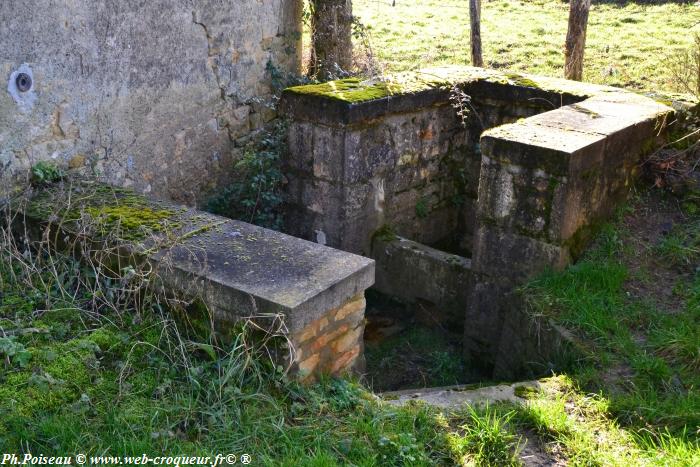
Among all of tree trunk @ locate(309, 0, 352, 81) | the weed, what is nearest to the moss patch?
the weed

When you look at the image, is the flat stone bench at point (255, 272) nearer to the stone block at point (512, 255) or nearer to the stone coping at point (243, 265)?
the stone coping at point (243, 265)

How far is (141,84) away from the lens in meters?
5.14

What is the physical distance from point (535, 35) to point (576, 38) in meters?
3.47

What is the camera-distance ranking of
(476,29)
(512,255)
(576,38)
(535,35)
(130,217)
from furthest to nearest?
(535,35)
(476,29)
(576,38)
(512,255)
(130,217)

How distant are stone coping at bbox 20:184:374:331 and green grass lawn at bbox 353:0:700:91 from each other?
5.90 m

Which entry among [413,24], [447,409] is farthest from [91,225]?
[413,24]

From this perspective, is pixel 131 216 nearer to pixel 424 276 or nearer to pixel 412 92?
pixel 424 276

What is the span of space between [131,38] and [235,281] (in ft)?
7.55

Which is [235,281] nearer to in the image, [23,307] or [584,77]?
[23,307]

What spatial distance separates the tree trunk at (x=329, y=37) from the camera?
6891mm

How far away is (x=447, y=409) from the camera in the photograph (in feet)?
11.9

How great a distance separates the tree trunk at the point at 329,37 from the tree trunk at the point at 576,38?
3.77m

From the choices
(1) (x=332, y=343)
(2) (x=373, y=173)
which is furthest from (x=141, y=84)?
(1) (x=332, y=343)

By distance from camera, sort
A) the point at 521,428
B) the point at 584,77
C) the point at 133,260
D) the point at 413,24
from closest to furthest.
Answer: the point at 521,428 → the point at 133,260 → the point at 584,77 → the point at 413,24
